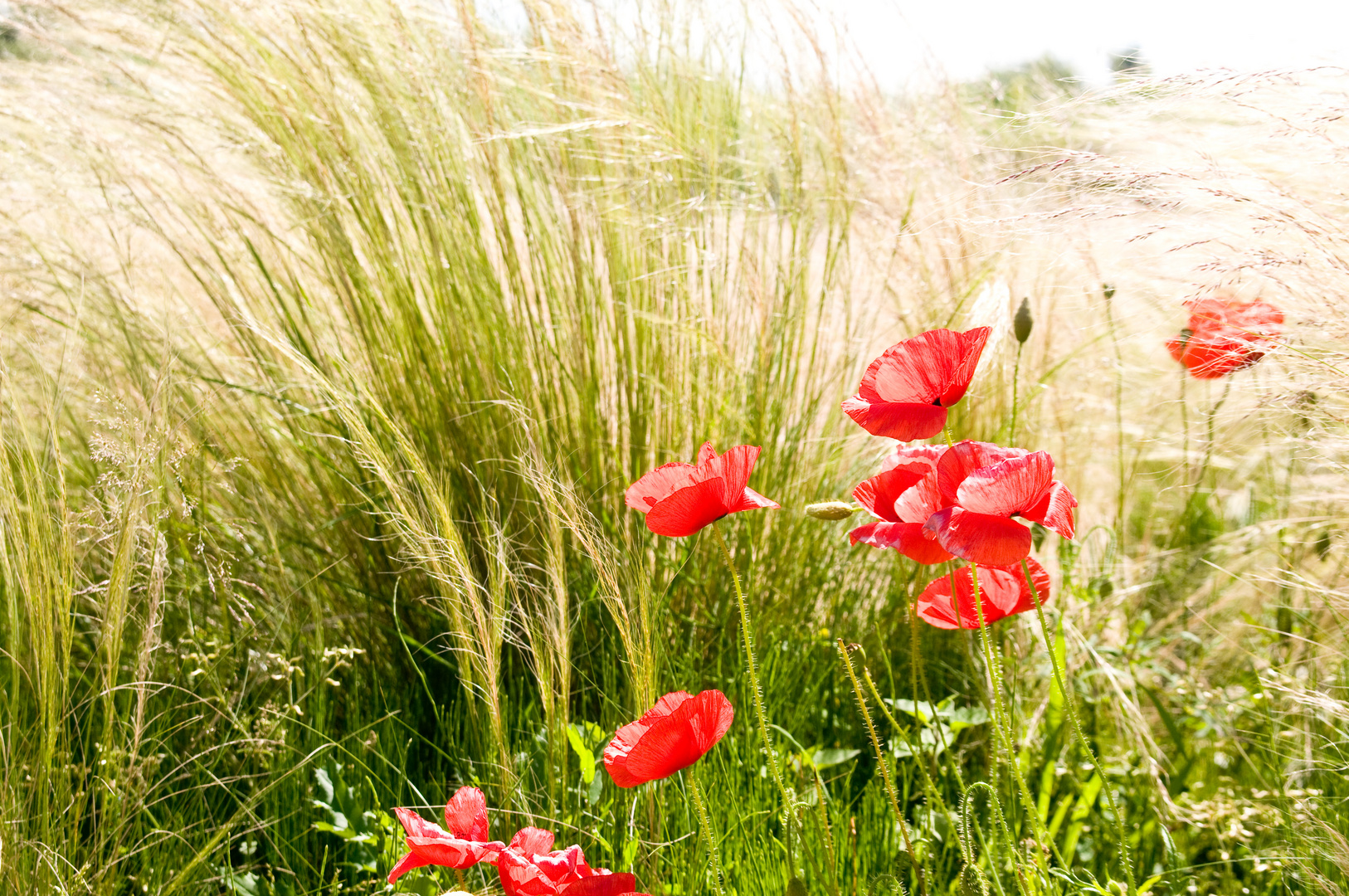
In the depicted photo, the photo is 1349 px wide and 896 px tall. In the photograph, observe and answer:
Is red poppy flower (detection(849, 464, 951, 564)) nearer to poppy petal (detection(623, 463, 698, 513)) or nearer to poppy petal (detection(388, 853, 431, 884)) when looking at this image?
poppy petal (detection(623, 463, 698, 513))

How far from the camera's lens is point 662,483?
0.81 metres

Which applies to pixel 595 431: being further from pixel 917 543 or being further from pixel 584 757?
pixel 917 543

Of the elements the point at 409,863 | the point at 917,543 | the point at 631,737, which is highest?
the point at 917,543

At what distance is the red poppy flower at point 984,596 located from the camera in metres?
0.87

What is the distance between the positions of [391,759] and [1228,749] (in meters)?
1.06

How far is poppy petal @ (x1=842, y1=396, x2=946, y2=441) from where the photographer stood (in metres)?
0.75

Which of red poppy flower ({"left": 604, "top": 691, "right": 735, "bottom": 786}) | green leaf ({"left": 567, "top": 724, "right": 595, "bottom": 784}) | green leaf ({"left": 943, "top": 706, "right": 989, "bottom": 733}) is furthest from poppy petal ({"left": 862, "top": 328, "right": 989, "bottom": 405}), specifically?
green leaf ({"left": 943, "top": 706, "right": 989, "bottom": 733})

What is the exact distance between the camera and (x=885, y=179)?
5.77 feet

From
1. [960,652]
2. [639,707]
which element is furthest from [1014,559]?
[960,652]

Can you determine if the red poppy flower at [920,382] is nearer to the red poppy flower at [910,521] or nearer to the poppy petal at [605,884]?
the red poppy flower at [910,521]

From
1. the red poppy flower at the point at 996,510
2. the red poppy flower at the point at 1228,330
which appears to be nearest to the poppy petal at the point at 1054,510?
the red poppy flower at the point at 996,510

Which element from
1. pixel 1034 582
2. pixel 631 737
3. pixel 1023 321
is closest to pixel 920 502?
pixel 1034 582

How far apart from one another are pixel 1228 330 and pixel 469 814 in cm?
83

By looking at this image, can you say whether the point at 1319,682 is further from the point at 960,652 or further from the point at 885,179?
the point at 885,179
